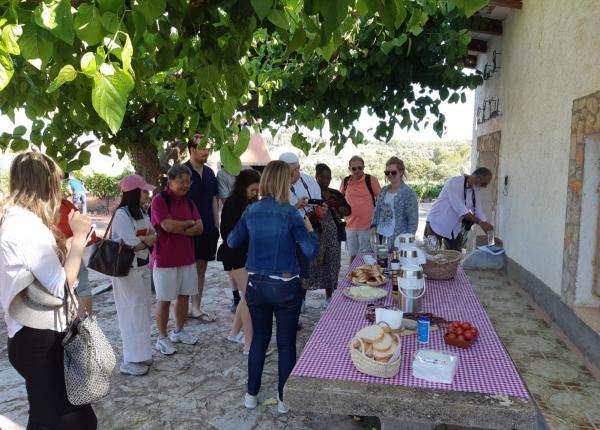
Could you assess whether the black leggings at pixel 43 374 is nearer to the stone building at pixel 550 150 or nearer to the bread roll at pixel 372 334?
the bread roll at pixel 372 334

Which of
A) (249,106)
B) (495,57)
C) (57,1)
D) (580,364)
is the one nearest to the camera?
(57,1)

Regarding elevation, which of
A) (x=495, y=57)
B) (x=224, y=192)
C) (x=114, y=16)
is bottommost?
(x=224, y=192)

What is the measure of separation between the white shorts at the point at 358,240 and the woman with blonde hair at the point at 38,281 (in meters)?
4.00

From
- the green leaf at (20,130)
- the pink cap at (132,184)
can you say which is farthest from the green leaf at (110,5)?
the pink cap at (132,184)

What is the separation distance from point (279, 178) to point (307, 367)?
138cm

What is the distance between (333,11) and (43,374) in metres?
2.13

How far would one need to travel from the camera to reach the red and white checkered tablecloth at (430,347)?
80.4 inches

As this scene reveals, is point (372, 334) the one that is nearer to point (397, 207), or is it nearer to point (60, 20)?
point (60, 20)

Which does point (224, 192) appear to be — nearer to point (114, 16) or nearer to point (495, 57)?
point (114, 16)

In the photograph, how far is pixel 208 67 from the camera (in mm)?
1606

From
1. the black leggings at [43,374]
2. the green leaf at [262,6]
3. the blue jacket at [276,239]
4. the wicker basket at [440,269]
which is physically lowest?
the black leggings at [43,374]

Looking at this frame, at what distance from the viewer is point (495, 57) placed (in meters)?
7.07

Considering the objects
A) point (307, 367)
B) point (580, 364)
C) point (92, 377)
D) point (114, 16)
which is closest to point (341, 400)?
point (307, 367)

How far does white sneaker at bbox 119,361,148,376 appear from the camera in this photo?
12.8ft
